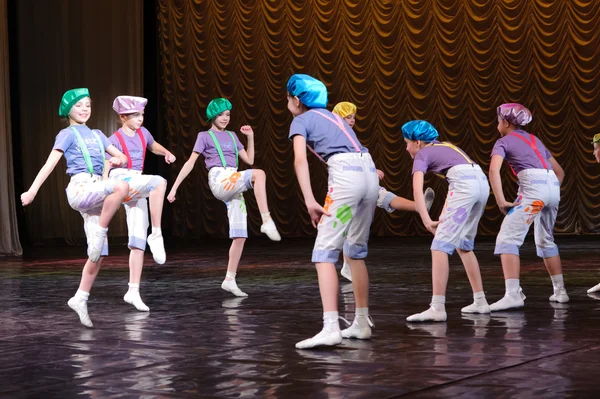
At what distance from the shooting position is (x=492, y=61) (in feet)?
49.7

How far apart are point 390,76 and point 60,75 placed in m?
5.89

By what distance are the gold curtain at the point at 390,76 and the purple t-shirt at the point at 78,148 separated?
10.3 metres

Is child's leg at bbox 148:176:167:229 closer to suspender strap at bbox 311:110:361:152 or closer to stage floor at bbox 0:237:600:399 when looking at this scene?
stage floor at bbox 0:237:600:399

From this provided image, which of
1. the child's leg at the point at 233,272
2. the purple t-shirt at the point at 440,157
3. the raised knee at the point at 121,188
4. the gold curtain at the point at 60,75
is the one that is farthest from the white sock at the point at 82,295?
the gold curtain at the point at 60,75

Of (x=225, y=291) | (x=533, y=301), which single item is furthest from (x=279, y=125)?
(x=533, y=301)

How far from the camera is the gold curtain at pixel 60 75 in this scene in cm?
1608

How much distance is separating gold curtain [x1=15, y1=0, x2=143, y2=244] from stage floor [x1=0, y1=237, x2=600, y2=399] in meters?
8.32

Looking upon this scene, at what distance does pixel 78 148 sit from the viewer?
222 inches

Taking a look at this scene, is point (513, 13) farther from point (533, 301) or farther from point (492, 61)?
point (533, 301)

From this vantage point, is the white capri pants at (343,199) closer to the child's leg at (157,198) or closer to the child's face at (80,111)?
the child's leg at (157,198)

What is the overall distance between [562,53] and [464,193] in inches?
408

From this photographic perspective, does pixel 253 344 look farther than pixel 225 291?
No

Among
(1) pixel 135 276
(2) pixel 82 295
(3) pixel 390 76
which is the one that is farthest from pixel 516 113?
(3) pixel 390 76

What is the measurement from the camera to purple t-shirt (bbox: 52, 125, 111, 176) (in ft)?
18.3
